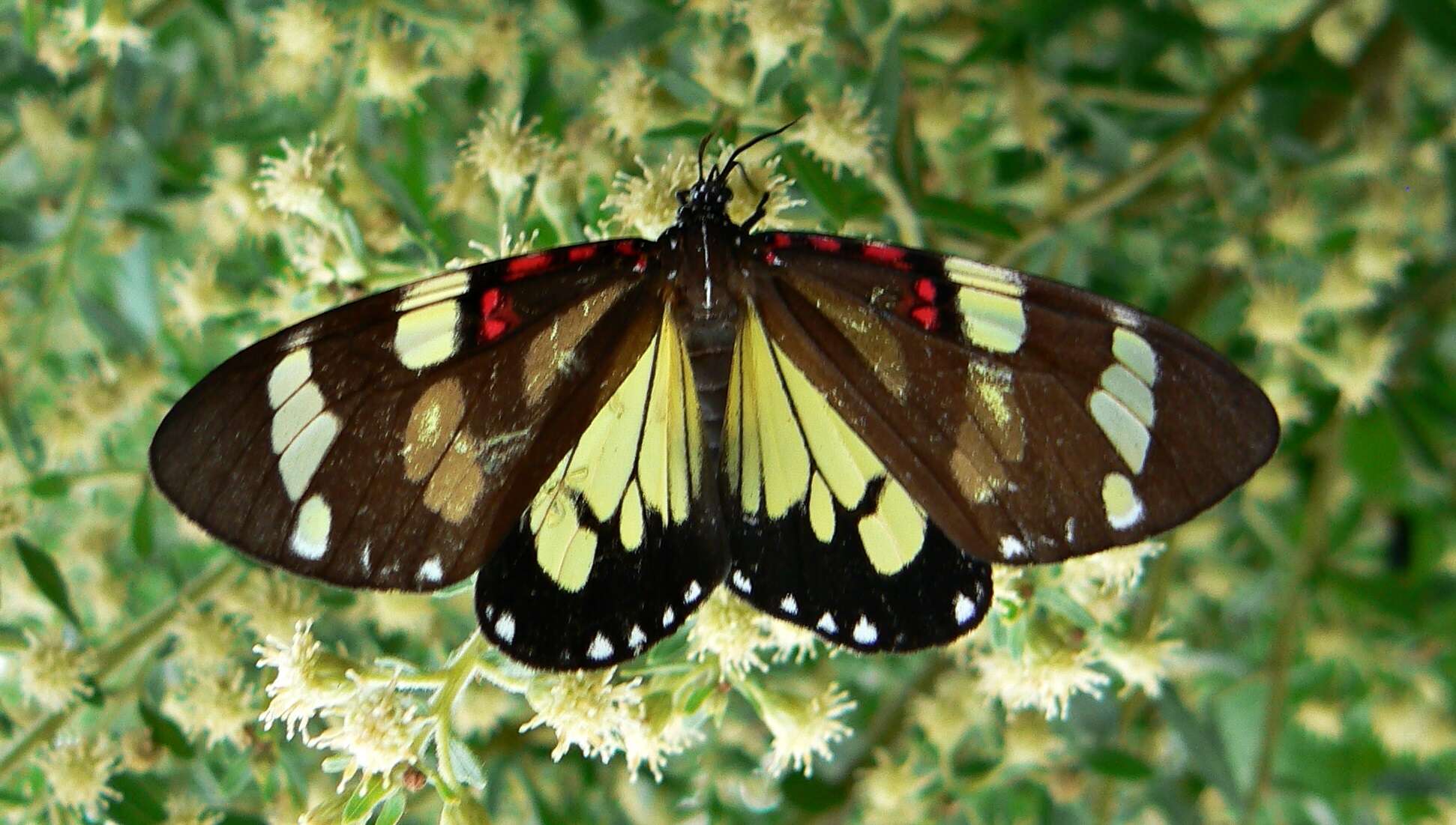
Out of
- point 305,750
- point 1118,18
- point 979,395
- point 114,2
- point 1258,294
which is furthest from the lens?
point 1118,18

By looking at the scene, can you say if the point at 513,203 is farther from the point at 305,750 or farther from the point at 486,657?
the point at 305,750

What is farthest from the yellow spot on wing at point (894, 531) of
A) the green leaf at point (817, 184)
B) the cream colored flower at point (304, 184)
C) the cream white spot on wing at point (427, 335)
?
the cream colored flower at point (304, 184)

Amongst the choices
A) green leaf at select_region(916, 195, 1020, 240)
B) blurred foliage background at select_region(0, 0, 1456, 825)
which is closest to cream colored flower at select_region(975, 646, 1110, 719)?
blurred foliage background at select_region(0, 0, 1456, 825)

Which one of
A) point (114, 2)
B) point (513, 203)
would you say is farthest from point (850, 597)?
point (114, 2)

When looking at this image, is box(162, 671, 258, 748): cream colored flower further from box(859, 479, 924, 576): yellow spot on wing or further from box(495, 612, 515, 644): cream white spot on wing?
box(859, 479, 924, 576): yellow spot on wing

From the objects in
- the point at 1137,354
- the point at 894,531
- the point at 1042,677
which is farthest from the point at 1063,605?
the point at 1137,354
